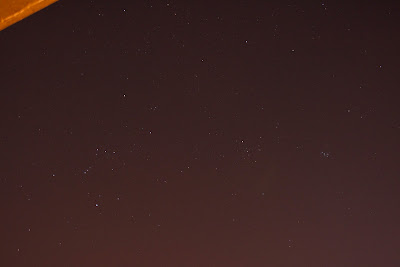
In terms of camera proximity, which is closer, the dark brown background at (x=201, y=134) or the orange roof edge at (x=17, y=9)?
the dark brown background at (x=201, y=134)

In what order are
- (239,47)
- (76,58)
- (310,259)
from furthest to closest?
1. (76,58)
2. (239,47)
3. (310,259)

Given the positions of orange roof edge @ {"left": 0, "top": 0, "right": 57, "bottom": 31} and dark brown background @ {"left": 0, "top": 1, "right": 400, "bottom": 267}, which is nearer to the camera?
dark brown background @ {"left": 0, "top": 1, "right": 400, "bottom": 267}

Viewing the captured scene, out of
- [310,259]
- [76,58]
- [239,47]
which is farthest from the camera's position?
[76,58]

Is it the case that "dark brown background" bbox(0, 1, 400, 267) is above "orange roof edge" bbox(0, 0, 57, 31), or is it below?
below

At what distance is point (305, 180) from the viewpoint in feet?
2.36

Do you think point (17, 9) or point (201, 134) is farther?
point (17, 9)

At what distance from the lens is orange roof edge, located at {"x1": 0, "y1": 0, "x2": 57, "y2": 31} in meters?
0.96

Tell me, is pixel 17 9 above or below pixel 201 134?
above

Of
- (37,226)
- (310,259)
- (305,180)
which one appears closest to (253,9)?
(305,180)

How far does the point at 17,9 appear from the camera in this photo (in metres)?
0.97

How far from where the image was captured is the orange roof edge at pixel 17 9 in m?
0.96

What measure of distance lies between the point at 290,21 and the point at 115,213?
0.42 meters

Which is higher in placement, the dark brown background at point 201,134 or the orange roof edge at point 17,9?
the orange roof edge at point 17,9

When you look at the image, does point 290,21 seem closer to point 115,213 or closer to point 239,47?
point 239,47
